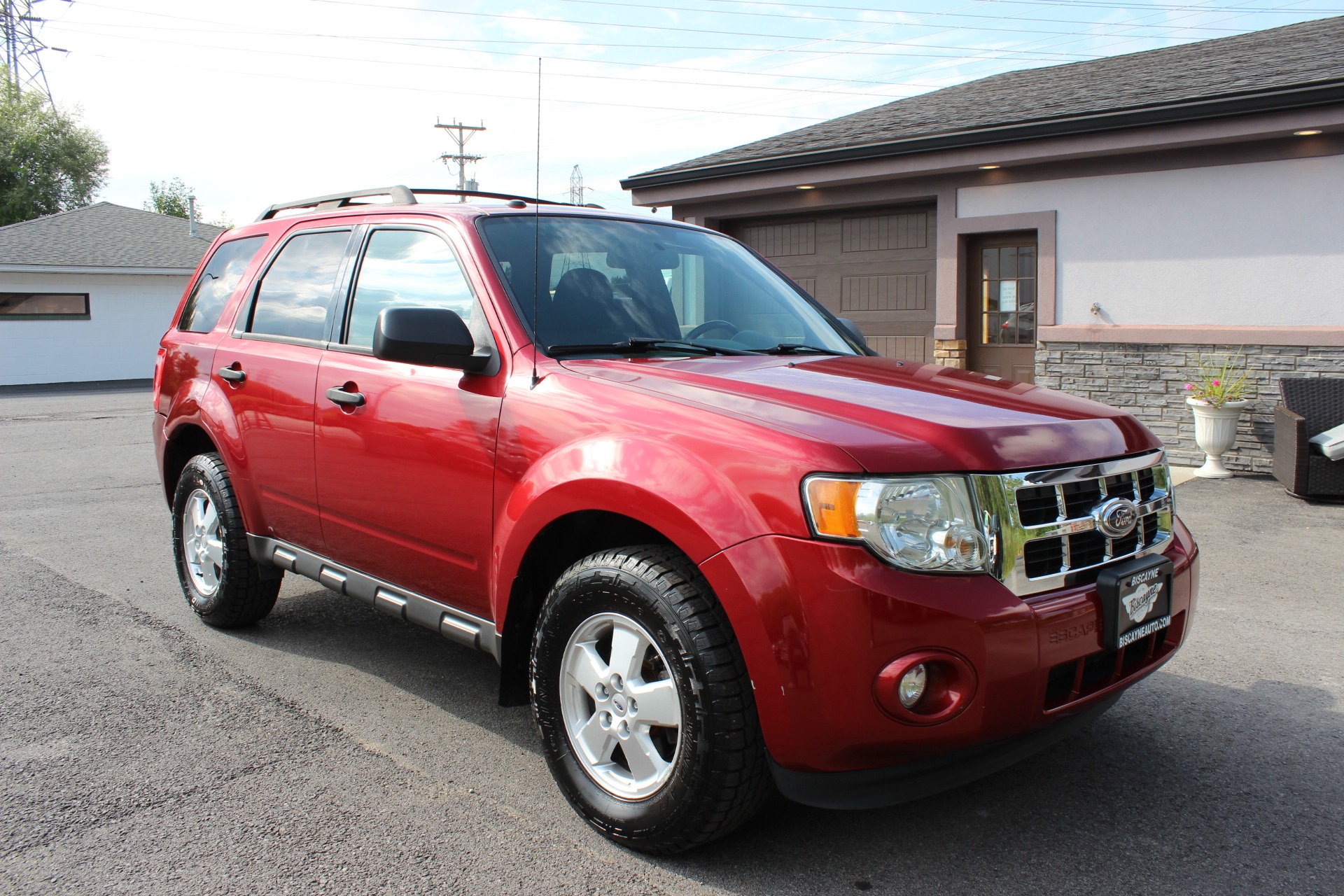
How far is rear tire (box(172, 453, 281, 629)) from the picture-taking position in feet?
15.0

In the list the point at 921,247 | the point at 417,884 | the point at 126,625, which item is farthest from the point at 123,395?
the point at 417,884

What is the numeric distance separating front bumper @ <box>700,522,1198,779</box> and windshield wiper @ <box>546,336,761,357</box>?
3.61 ft

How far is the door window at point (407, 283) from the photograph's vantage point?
3564mm

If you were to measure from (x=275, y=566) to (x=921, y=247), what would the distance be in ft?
30.3

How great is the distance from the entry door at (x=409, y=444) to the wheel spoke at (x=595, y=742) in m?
0.60

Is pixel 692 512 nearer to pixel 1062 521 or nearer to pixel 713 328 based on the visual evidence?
pixel 1062 521

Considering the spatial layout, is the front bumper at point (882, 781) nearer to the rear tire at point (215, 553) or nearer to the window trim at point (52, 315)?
the rear tire at point (215, 553)

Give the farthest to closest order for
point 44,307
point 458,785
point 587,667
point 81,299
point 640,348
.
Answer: point 81,299
point 44,307
point 640,348
point 458,785
point 587,667

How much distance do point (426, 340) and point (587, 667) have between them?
111 centimetres

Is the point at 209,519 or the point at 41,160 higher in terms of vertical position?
the point at 41,160

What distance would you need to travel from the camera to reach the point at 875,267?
12.3 m

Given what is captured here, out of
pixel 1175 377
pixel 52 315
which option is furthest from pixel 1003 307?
pixel 52 315

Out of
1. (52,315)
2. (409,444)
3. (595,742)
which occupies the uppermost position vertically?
(52,315)

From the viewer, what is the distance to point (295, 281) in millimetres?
4438
